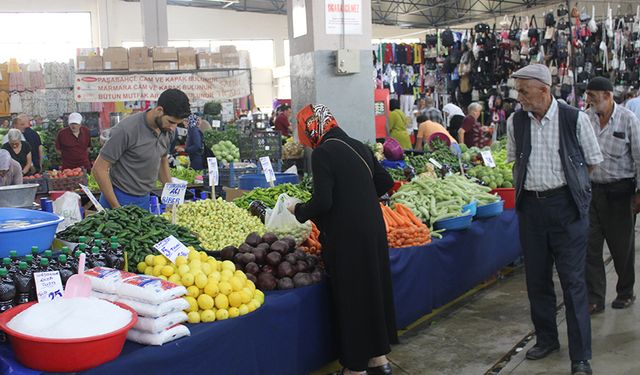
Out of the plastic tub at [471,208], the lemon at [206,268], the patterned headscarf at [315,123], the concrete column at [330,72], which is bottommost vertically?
the plastic tub at [471,208]

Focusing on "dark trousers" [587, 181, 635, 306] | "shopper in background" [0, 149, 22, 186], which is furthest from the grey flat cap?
"shopper in background" [0, 149, 22, 186]

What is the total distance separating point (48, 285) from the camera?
288cm

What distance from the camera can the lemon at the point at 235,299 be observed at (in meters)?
3.31

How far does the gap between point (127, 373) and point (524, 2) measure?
24967 millimetres

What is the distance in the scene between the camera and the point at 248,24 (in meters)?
29.9

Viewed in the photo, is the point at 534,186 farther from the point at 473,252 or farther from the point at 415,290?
the point at 473,252

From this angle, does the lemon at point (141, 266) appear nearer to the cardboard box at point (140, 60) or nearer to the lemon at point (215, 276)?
the lemon at point (215, 276)

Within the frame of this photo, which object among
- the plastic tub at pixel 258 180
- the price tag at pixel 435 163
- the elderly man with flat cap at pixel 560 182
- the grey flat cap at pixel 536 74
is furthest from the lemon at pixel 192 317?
the price tag at pixel 435 163

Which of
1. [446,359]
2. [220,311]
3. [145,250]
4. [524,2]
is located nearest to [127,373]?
[220,311]

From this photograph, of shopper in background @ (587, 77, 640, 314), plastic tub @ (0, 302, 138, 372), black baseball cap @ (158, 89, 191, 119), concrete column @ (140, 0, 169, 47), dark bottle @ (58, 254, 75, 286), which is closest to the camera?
plastic tub @ (0, 302, 138, 372)

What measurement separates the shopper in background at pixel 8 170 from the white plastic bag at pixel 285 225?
12.2 feet

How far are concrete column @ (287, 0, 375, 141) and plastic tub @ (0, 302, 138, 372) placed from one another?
571cm

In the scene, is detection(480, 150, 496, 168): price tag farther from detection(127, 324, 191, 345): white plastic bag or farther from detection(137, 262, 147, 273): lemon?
detection(127, 324, 191, 345): white plastic bag

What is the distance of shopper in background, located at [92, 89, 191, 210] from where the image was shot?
450 centimetres
